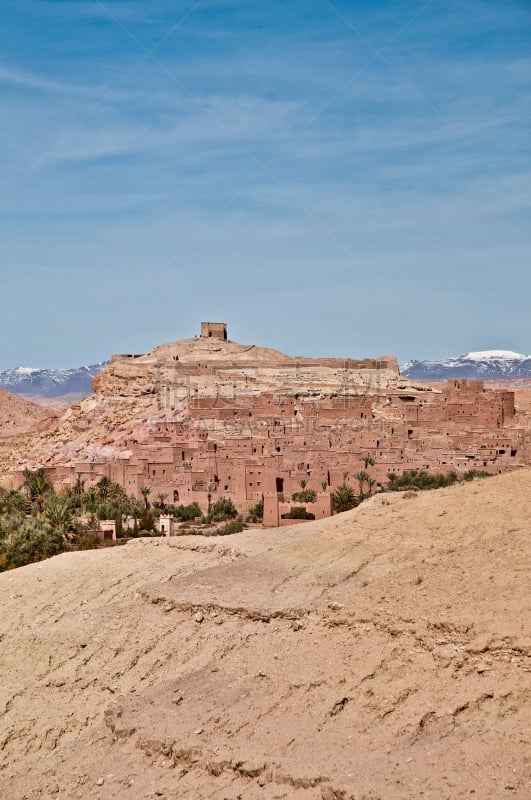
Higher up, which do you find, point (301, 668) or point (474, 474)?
point (474, 474)

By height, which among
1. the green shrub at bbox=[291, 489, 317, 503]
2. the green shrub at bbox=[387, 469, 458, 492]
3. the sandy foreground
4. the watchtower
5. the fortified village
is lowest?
the sandy foreground

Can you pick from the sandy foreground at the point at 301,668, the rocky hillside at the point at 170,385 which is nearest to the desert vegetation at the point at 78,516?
the sandy foreground at the point at 301,668

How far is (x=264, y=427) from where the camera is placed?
135 feet

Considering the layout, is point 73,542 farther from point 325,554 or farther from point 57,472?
point 57,472

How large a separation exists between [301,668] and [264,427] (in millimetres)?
31680

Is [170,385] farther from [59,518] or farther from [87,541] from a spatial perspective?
[87,541]

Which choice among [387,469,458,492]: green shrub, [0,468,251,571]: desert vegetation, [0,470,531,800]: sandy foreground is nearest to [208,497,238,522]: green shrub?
[0,468,251,571]: desert vegetation

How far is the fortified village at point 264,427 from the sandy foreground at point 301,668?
1093cm

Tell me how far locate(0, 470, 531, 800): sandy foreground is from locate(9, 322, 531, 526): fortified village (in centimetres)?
1093

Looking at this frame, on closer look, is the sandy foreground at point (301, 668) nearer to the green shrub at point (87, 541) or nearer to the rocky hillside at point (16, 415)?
the green shrub at point (87, 541)

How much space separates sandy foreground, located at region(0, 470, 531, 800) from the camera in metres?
8.04


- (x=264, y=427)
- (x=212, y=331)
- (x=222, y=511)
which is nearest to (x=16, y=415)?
(x=212, y=331)

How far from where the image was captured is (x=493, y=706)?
320 inches

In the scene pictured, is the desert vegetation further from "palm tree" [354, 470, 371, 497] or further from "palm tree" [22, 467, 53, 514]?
"palm tree" [354, 470, 371, 497]
